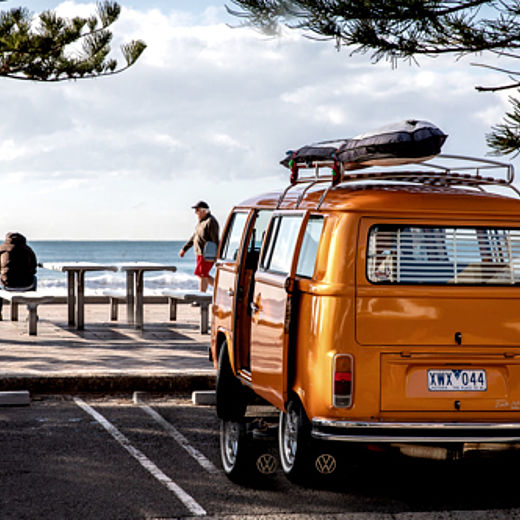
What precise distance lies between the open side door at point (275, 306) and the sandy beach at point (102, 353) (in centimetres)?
411

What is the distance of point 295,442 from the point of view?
5.99 m

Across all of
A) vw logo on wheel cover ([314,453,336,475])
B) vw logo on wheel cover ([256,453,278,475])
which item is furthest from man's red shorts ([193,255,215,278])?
vw logo on wheel cover ([314,453,336,475])

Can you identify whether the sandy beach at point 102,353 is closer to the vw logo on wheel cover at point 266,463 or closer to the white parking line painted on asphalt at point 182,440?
the white parking line painted on asphalt at point 182,440

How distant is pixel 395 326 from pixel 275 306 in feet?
2.96

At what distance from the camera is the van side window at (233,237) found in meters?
Result: 7.95

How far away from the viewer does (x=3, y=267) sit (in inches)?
625

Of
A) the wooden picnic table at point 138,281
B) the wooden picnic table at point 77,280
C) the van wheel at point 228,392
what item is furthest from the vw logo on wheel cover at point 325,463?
the wooden picnic table at point 77,280

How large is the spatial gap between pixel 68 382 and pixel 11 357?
2226 mm

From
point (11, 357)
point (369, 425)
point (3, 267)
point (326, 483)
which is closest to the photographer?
point (369, 425)

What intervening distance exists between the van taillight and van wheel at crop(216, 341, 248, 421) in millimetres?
1644

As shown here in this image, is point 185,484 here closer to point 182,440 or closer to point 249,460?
point 249,460

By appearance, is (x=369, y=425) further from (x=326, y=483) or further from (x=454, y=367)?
(x=326, y=483)

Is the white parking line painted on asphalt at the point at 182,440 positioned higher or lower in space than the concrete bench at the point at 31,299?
lower

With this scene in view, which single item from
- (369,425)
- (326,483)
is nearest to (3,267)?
(326,483)
